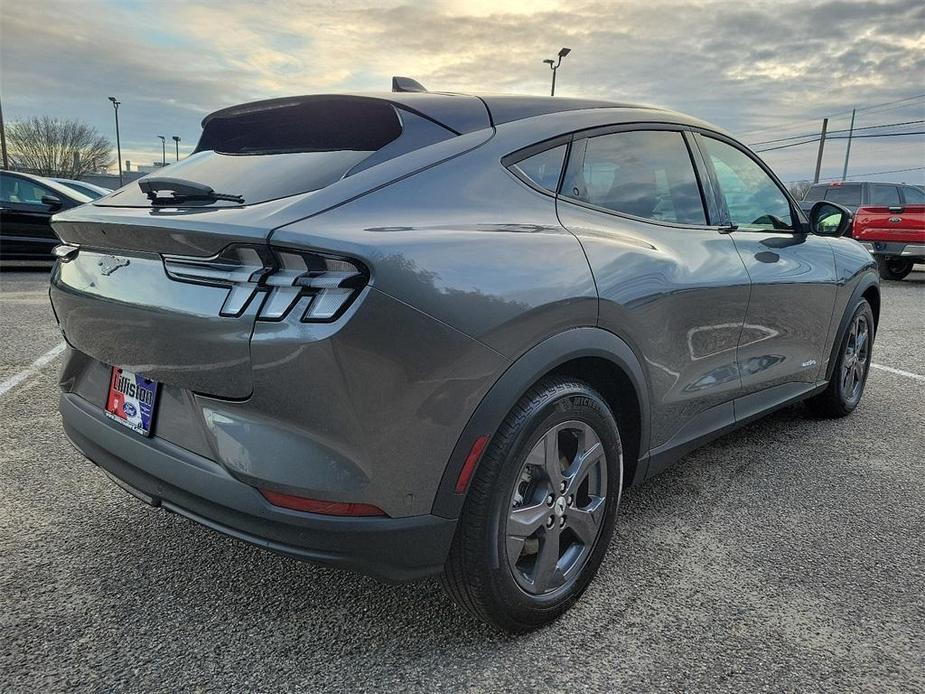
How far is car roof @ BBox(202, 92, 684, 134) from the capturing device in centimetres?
219

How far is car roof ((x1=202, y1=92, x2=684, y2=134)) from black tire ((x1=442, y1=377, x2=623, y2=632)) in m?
0.84

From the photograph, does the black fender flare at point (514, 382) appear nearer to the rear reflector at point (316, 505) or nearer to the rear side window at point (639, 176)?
the rear reflector at point (316, 505)

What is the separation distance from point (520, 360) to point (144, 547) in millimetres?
1610

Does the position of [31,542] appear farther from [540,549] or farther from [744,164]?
[744,164]

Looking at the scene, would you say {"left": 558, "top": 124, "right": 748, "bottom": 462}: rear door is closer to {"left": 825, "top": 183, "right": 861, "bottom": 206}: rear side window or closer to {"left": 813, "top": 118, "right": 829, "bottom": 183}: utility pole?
{"left": 825, "top": 183, "right": 861, "bottom": 206}: rear side window

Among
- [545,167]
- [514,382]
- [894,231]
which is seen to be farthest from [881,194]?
[514,382]

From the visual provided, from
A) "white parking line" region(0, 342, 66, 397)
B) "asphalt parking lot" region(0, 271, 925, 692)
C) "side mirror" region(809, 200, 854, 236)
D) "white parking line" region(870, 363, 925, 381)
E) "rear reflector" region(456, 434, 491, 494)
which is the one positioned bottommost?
"white parking line" region(0, 342, 66, 397)

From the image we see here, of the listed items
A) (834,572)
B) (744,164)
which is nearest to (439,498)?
(834,572)

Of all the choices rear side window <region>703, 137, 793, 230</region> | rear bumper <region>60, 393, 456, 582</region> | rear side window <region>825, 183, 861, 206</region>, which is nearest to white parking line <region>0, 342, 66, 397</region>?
rear bumper <region>60, 393, 456, 582</region>

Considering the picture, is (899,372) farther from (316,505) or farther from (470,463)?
(316,505)

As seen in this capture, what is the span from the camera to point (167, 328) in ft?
5.97

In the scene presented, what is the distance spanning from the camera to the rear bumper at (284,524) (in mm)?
1737

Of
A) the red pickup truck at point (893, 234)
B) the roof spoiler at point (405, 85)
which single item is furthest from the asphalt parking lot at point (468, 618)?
the red pickup truck at point (893, 234)

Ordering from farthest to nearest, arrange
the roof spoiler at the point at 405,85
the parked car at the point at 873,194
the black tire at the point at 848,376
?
the parked car at the point at 873,194 < the black tire at the point at 848,376 < the roof spoiler at the point at 405,85
